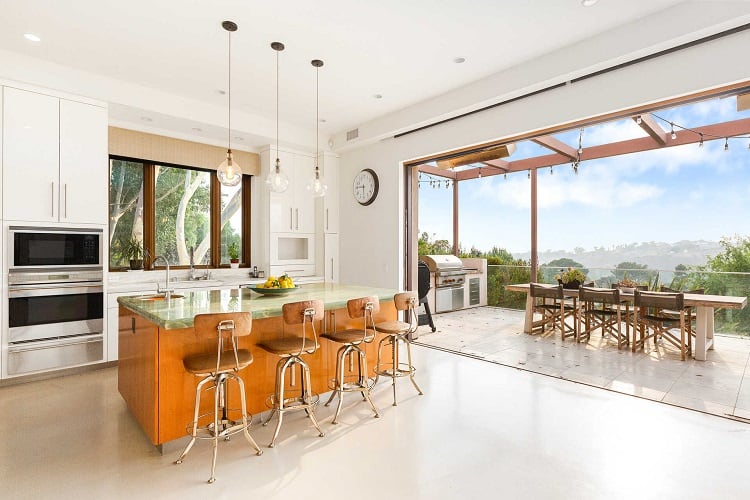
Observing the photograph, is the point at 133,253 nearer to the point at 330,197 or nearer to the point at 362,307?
the point at 330,197

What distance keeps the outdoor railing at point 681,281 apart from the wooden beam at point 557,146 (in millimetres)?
1967

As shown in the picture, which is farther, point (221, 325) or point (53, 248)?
point (53, 248)

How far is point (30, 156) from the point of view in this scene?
141 inches

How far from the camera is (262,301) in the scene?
9.53 feet

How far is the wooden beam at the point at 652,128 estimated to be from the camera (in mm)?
4534

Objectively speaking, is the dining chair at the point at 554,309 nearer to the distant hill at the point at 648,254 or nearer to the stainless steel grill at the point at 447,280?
the distant hill at the point at 648,254

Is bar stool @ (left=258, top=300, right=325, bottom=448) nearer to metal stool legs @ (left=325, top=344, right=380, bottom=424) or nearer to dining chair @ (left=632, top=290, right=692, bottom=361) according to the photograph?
metal stool legs @ (left=325, top=344, right=380, bottom=424)

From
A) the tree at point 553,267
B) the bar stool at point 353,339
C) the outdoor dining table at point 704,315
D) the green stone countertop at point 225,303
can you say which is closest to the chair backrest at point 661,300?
the outdoor dining table at point 704,315

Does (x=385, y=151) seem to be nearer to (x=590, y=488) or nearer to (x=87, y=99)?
(x=87, y=99)

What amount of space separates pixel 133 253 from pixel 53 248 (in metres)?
1.10

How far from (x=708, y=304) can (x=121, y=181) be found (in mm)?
7006

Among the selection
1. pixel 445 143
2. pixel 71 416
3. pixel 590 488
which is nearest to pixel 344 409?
pixel 590 488

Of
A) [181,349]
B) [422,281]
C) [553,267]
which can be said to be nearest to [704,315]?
[553,267]

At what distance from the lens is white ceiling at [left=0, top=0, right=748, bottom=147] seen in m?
2.84
